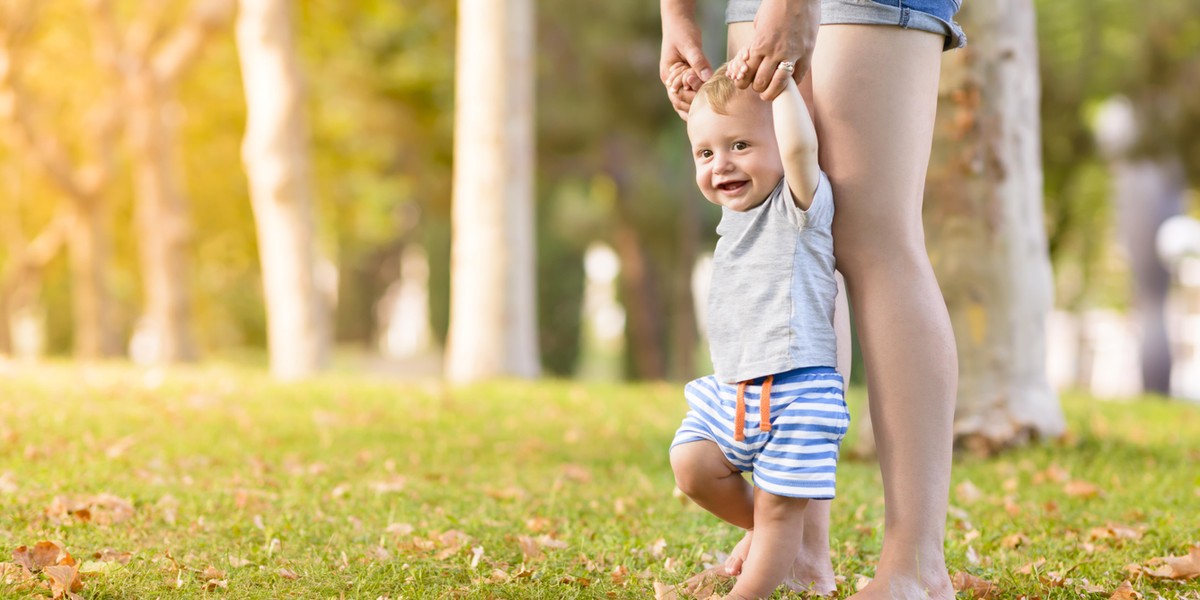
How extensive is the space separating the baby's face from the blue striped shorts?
15.4 inches

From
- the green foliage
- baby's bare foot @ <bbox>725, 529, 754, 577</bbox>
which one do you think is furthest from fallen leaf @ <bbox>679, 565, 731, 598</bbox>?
the green foliage

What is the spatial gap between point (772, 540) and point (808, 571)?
0.28 meters

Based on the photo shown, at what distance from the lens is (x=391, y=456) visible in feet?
16.7

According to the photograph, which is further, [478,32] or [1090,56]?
[1090,56]

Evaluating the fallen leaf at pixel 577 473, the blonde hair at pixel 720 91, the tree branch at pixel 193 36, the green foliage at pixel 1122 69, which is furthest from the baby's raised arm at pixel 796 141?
the green foliage at pixel 1122 69

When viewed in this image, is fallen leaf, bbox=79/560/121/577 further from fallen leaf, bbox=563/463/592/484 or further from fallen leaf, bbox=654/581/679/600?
fallen leaf, bbox=563/463/592/484

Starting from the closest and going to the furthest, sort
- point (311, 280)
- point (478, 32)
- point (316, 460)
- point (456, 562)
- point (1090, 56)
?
point (456, 562) → point (316, 460) → point (478, 32) → point (311, 280) → point (1090, 56)

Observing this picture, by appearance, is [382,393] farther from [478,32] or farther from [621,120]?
[621,120]

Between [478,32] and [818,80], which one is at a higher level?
[478,32]

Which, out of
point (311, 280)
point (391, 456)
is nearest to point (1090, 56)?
point (311, 280)

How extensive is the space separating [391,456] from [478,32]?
5584 mm

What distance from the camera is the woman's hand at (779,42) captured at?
2377mm

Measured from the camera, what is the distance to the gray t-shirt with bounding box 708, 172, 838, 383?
240 cm

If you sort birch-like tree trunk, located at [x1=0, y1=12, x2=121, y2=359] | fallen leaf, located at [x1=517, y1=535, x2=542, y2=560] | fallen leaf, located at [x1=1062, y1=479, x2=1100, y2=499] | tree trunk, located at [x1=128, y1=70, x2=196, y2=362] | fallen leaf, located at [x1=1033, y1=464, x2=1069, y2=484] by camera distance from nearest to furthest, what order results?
fallen leaf, located at [x1=517, y1=535, x2=542, y2=560] < fallen leaf, located at [x1=1062, y1=479, x2=1100, y2=499] < fallen leaf, located at [x1=1033, y1=464, x2=1069, y2=484] < tree trunk, located at [x1=128, y1=70, x2=196, y2=362] < birch-like tree trunk, located at [x1=0, y1=12, x2=121, y2=359]
